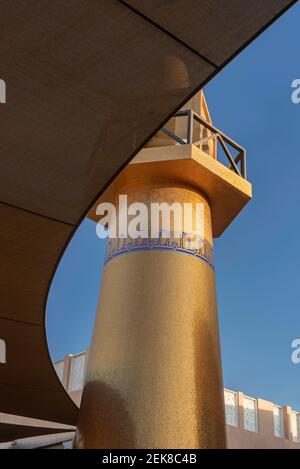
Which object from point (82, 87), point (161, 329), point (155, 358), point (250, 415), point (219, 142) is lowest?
Answer: point (155, 358)

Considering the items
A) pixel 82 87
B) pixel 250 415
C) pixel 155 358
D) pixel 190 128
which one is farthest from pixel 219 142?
pixel 250 415

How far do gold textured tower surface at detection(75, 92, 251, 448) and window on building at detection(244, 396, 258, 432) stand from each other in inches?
194

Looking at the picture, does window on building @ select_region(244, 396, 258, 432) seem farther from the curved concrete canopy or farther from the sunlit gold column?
the curved concrete canopy

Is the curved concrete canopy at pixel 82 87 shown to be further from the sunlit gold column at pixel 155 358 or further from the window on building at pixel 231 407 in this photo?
the window on building at pixel 231 407

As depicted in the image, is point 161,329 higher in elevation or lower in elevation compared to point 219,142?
lower

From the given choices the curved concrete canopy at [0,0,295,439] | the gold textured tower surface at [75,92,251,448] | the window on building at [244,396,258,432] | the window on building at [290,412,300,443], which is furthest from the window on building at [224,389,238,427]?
the curved concrete canopy at [0,0,295,439]

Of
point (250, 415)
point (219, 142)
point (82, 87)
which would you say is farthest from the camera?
point (250, 415)

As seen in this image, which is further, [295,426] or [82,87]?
[295,426]

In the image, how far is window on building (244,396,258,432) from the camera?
945cm

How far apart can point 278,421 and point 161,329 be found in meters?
6.38

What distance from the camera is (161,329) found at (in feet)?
15.3

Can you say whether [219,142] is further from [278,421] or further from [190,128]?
[278,421]

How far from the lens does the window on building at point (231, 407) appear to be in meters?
9.15

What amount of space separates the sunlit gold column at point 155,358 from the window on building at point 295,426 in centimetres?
619
